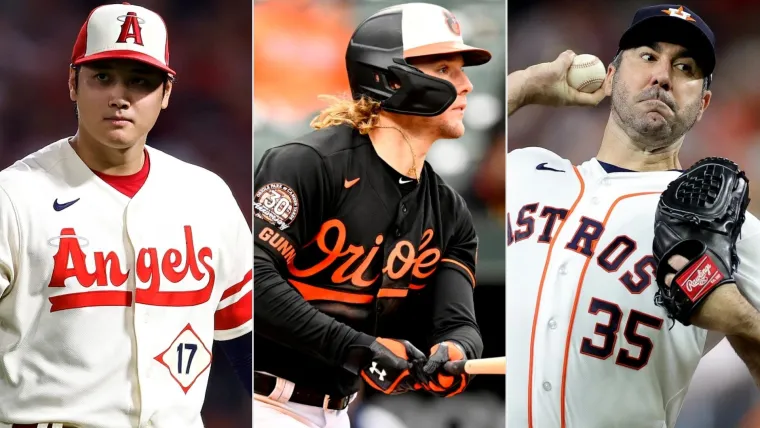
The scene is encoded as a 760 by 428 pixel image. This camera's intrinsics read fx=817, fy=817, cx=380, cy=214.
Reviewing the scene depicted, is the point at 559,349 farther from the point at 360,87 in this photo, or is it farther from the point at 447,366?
the point at 360,87

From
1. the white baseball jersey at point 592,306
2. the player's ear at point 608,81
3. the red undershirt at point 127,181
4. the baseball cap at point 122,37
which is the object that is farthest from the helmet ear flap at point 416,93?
the red undershirt at point 127,181

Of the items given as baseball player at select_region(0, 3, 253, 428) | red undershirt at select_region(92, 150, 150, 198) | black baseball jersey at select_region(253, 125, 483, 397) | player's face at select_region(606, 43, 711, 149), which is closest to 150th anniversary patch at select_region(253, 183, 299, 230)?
black baseball jersey at select_region(253, 125, 483, 397)

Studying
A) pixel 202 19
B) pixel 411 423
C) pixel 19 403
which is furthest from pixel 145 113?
pixel 411 423

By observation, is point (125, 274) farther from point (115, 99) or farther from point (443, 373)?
point (443, 373)

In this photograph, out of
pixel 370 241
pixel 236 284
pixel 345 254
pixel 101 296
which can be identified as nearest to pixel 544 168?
pixel 370 241

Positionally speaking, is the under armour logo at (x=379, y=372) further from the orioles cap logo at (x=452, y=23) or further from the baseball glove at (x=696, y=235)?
the orioles cap logo at (x=452, y=23)

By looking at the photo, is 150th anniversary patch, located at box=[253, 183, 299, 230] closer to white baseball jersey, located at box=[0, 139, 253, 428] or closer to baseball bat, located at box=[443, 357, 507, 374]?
white baseball jersey, located at box=[0, 139, 253, 428]
